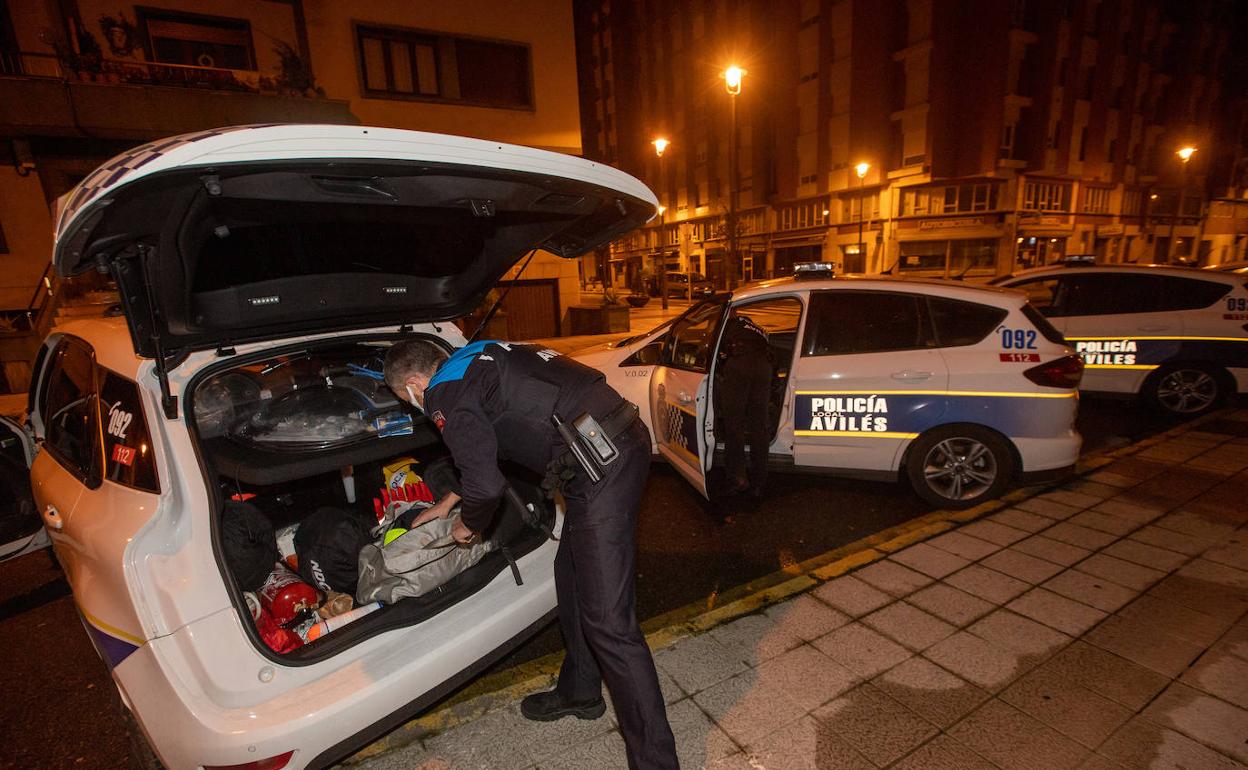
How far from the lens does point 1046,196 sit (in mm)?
26141

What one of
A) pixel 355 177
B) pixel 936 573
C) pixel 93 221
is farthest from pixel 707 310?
pixel 93 221

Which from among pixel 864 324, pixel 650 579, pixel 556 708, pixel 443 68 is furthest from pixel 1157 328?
pixel 443 68

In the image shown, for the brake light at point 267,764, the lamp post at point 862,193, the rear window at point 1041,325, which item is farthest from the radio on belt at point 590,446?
the lamp post at point 862,193

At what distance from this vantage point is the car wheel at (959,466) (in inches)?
160

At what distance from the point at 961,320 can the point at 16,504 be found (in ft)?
20.4

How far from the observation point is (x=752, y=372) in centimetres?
407

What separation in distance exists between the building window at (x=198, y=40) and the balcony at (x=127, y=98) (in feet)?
4.21

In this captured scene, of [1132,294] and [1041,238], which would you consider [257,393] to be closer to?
[1132,294]

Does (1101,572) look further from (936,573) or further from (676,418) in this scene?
(676,418)

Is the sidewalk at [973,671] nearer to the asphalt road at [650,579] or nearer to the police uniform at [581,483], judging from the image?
the police uniform at [581,483]

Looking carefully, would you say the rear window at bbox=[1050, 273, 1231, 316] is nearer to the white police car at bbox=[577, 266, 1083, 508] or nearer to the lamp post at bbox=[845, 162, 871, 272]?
the white police car at bbox=[577, 266, 1083, 508]

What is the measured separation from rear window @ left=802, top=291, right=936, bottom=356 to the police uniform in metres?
2.61

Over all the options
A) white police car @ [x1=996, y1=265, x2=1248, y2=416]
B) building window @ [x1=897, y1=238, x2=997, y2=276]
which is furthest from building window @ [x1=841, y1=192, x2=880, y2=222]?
white police car @ [x1=996, y1=265, x2=1248, y2=416]

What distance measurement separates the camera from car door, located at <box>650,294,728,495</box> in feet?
12.5
